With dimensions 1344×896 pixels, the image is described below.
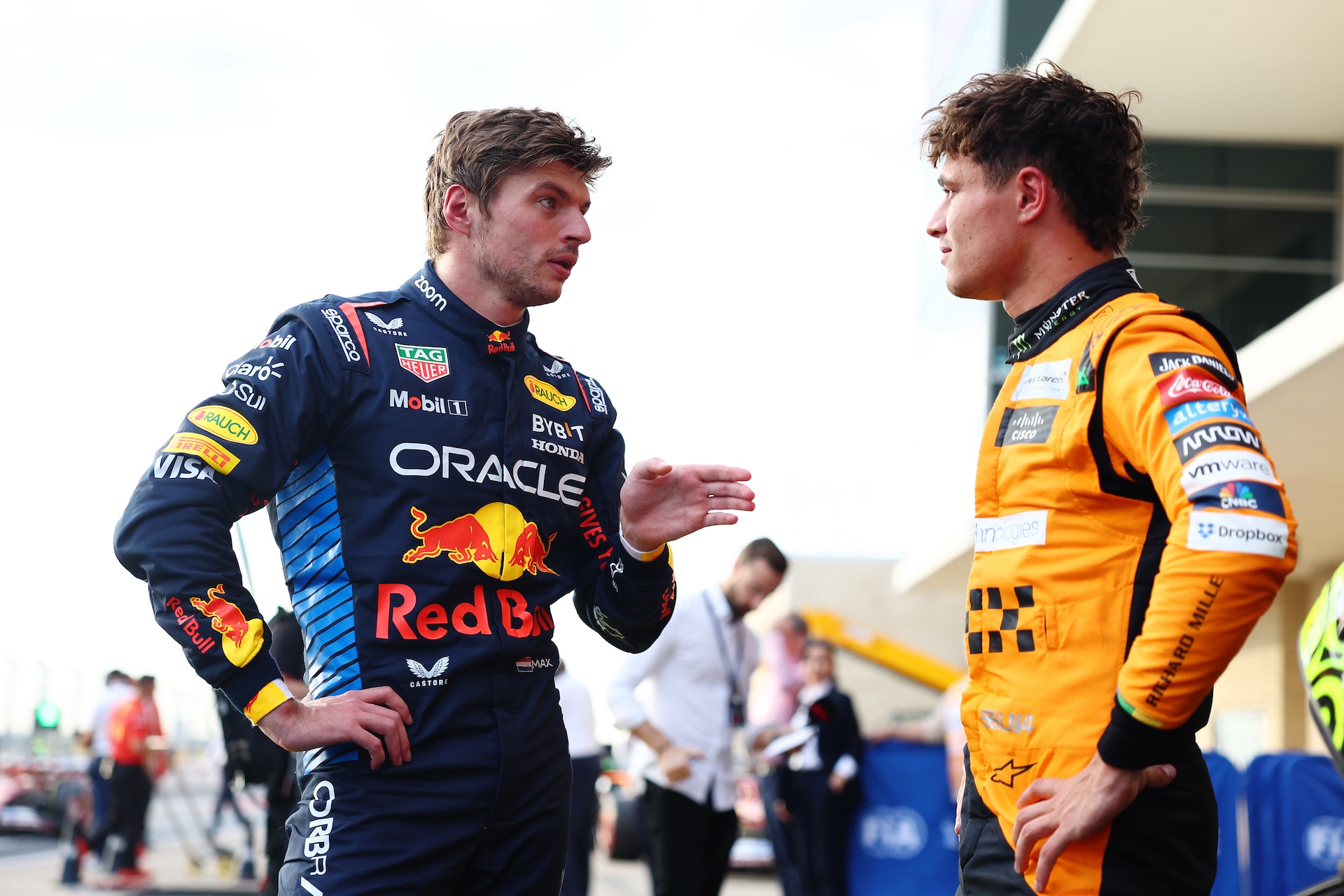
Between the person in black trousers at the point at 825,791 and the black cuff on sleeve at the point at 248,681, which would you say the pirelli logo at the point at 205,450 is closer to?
the black cuff on sleeve at the point at 248,681

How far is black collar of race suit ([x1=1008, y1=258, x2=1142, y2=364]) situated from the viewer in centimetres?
225

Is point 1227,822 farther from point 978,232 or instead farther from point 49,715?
point 49,715

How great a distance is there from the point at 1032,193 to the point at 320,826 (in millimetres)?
1758

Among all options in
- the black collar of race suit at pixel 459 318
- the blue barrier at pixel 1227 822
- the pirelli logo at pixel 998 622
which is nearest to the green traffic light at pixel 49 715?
the blue barrier at pixel 1227 822

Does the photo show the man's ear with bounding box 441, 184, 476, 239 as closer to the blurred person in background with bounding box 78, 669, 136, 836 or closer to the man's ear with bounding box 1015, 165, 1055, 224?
the man's ear with bounding box 1015, 165, 1055, 224

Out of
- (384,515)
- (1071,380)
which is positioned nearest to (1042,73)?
(1071,380)

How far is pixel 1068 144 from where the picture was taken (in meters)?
2.42

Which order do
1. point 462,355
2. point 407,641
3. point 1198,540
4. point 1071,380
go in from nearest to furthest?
point 1198,540, point 1071,380, point 407,641, point 462,355

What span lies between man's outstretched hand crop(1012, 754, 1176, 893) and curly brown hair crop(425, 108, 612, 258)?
1610 mm

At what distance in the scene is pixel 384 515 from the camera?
7.68 feet

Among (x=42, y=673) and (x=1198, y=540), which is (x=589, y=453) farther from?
(x=42, y=673)

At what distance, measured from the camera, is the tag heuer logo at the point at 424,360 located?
8.10 ft

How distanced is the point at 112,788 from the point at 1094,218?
11.5m

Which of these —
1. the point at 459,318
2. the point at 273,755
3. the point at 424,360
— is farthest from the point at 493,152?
the point at 273,755
